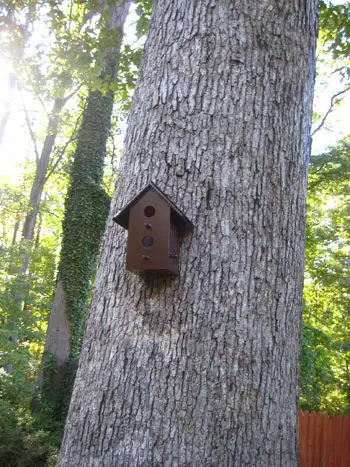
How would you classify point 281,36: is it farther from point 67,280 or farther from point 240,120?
point 67,280

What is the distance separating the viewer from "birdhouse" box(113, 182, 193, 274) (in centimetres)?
139

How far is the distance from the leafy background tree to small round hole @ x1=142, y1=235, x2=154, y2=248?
3956 millimetres

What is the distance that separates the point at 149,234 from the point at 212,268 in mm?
258

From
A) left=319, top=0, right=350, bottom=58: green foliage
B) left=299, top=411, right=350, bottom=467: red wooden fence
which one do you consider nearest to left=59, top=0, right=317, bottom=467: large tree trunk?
left=319, top=0, right=350, bottom=58: green foliage

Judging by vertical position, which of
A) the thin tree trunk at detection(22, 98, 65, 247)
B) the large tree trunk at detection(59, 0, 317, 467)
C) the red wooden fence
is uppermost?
the thin tree trunk at detection(22, 98, 65, 247)

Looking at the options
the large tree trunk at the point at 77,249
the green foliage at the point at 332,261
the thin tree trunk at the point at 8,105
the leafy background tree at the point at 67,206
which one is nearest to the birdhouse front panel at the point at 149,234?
the leafy background tree at the point at 67,206

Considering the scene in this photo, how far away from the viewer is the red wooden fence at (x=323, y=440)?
6.92 meters

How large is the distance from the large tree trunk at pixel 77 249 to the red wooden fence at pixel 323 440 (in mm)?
5289

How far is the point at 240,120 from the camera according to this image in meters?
1.56

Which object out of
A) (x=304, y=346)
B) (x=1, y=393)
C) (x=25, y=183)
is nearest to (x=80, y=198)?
(x=1, y=393)

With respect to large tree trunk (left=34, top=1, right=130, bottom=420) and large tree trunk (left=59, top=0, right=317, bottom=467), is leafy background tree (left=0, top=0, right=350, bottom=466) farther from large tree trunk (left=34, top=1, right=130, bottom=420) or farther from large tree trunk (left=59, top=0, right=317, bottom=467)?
large tree trunk (left=59, top=0, right=317, bottom=467)

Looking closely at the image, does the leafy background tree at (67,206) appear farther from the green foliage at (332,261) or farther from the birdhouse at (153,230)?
the birdhouse at (153,230)

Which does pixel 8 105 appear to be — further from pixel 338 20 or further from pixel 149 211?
pixel 149 211

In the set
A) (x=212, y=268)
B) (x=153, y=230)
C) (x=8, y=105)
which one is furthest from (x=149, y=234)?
(x=8, y=105)
